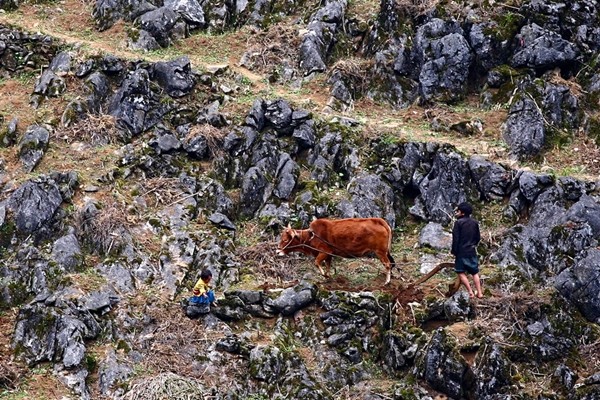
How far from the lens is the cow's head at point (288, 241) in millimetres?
17531

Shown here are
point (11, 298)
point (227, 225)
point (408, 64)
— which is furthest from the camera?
point (408, 64)

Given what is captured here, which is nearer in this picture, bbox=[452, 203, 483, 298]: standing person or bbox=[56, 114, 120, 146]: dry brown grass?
bbox=[452, 203, 483, 298]: standing person

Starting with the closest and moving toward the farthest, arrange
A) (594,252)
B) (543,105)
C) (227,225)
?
(594,252)
(227,225)
(543,105)

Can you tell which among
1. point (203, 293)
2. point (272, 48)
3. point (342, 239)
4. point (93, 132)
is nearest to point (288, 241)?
point (342, 239)

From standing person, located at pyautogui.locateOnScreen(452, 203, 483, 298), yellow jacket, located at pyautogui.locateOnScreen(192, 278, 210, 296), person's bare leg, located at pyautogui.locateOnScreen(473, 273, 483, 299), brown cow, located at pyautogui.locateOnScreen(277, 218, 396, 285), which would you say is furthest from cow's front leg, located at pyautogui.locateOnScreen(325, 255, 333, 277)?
person's bare leg, located at pyautogui.locateOnScreen(473, 273, 483, 299)

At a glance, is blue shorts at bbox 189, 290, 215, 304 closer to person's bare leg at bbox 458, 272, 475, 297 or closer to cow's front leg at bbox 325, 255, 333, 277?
cow's front leg at bbox 325, 255, 333, 277

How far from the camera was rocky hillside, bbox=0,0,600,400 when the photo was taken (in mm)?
15461

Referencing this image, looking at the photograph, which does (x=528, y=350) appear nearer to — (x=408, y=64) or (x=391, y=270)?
(x=391, y=270)

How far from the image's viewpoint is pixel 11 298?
1680 cm

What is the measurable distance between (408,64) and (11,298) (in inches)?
426

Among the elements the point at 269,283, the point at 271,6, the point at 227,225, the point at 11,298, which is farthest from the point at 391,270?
the point at 271,6

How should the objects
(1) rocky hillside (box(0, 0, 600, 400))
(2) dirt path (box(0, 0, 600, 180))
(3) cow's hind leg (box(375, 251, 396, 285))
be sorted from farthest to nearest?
(2) dirt path (box(0, 0, 600, 180))
(3) cow's hind leg (box(375, 251, 396, 285))
(1) rocky hillside (box(0, 0, 600, 400))

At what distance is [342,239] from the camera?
1730cm

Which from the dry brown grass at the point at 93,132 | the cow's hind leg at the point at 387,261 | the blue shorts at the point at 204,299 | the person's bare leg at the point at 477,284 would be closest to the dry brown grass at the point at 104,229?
the blue shorts at the point at 204,299
